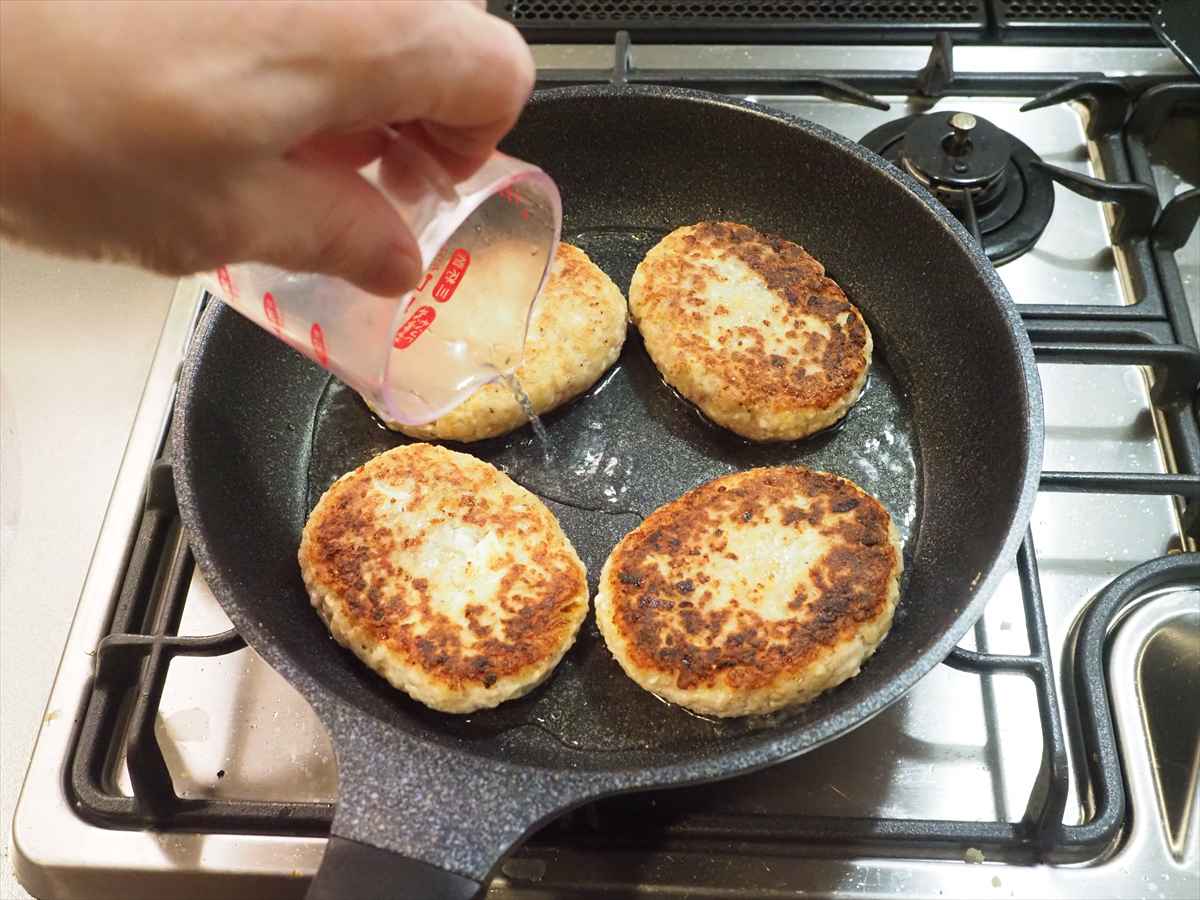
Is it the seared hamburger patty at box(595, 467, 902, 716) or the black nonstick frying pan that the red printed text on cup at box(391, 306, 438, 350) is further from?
the seared hamburger patty at box(595, 467, 902, 716)

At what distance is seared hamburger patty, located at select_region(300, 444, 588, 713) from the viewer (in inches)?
44.3

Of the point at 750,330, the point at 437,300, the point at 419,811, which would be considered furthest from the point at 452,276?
the point at 419,811

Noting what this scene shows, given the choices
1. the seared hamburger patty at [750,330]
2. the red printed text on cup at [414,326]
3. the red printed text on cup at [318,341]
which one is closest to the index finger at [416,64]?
the red printed text on cup at [318,341]

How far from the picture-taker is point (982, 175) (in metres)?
1.50

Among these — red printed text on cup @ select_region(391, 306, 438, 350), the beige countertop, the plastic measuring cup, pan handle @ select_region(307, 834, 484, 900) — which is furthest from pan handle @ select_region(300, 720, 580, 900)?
the beige countertop

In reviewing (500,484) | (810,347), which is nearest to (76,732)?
(500,484)

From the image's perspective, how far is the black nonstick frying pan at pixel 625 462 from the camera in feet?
2.97

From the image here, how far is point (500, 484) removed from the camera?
129 centimetres

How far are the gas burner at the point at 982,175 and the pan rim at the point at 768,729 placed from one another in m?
0.16

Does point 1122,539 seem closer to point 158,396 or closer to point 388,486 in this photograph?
point 388,486

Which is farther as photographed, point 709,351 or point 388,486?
point 709,351

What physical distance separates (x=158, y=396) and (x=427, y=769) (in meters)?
0.80

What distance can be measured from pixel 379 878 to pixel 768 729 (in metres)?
0.46

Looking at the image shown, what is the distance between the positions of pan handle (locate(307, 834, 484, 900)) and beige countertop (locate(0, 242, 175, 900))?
1.85ft
